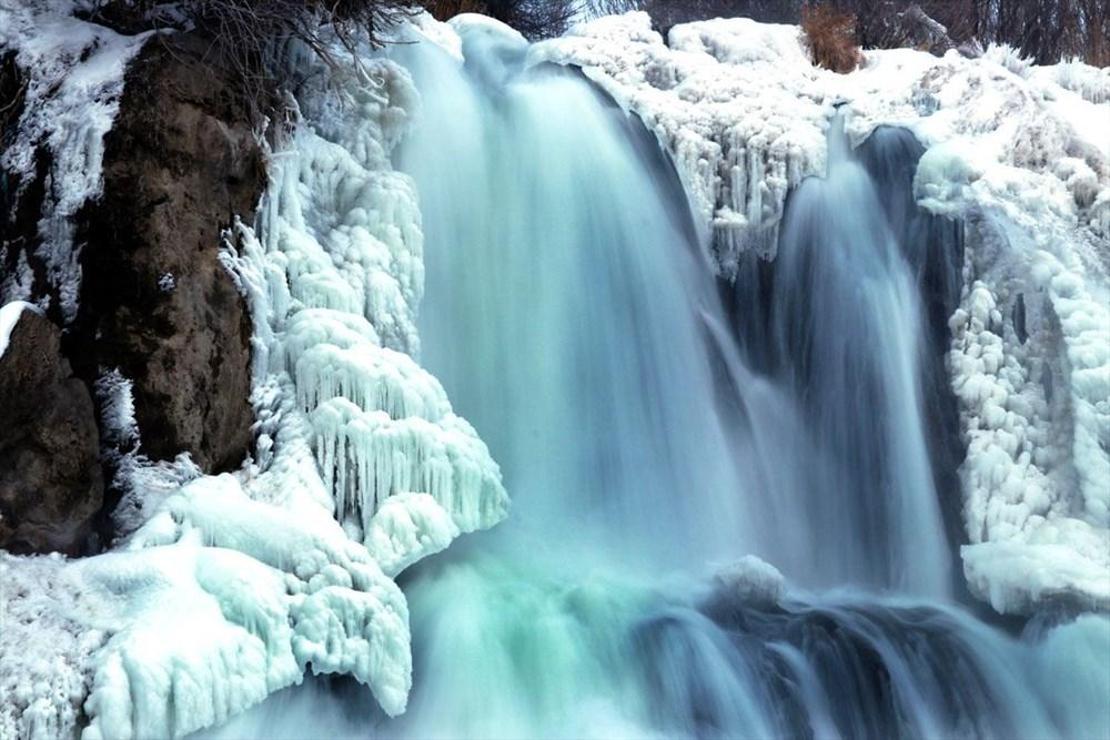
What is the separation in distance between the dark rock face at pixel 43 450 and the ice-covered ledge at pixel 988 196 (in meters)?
3.37

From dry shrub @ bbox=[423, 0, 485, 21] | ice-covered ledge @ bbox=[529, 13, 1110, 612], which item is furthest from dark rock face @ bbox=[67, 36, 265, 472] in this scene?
dry shrub @ bbox=[423, 0, 485, 21]

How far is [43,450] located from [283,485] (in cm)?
83

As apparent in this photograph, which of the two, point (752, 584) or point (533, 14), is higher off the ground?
point (533, 14)

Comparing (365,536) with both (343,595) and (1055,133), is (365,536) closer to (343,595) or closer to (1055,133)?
(343,595)

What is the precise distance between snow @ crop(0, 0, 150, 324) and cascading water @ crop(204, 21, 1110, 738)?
1.50m

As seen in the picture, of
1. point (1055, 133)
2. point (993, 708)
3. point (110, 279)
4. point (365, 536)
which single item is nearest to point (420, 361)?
point (365, 536)

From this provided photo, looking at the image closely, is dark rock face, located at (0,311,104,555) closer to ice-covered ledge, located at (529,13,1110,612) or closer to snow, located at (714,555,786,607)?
snow, located at (714,555,786,607)

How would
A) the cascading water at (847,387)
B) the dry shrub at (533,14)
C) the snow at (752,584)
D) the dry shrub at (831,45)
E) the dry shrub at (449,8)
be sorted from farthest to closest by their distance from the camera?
the dry shrub at (533,14)
the dry shrub at (449,8)
the dry shrub at (831,45)
the cascading water at (847,387)
the snow at (752,584)

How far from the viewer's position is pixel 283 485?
13.5 ft

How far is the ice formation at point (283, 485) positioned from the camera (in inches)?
128

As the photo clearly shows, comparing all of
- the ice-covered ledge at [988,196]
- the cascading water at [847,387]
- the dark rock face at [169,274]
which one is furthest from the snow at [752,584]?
the dark rock face at [169,274]

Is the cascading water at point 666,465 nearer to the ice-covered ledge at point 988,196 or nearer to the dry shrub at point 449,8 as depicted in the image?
the ice-covered ledge at point 988,196

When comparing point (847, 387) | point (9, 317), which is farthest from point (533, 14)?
point (9, 317)

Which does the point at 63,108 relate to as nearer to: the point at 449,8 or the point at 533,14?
the point at 449,8
